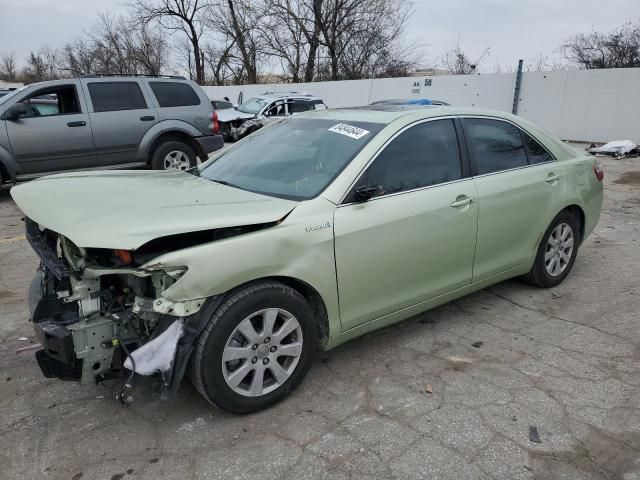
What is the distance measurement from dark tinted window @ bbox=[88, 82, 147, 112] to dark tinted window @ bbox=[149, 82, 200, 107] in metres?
0.30

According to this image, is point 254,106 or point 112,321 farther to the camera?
point 254,106

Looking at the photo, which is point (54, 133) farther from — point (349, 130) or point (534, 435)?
point (534, 435)

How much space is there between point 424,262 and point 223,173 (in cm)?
152

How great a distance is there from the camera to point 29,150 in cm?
808

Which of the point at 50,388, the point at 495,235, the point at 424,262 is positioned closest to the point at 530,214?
the point at 495,235

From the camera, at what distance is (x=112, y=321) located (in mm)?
2600

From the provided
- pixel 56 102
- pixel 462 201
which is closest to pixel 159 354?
pixel 462 201

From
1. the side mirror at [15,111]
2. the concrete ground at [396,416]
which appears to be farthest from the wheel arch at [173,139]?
the concrete ground at [396,416]

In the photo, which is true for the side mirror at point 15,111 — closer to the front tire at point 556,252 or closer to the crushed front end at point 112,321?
the crushed front end at point 112,321

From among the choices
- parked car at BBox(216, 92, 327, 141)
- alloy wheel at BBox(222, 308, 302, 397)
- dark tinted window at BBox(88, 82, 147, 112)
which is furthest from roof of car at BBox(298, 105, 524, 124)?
parked car at BBox(216, 92, 327, 141)

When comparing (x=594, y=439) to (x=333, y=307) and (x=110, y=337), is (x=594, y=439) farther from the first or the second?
(x=110, y=337)

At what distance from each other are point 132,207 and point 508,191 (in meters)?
2.68

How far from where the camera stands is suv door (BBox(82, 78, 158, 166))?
8.48 meters

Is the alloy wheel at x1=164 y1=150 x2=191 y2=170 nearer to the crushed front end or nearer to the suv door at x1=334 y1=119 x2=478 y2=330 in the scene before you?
the suv door at x1=334 y1=119 x2=478 y2=330
